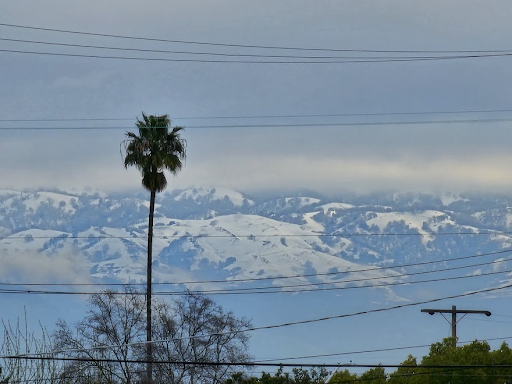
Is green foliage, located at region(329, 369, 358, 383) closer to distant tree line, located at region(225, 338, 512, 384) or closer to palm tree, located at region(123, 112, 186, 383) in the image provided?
distant tree line, located at region(225, 338, 512, 384)

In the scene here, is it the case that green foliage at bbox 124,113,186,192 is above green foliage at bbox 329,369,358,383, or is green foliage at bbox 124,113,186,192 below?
above

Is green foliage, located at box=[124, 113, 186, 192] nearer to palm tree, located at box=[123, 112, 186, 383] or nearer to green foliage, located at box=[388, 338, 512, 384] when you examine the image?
palm tree, located at box=[123, 112, 186, 383]

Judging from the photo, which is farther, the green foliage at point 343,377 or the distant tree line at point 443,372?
the green foliage at point 343,377

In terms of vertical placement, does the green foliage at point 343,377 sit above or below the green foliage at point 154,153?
below

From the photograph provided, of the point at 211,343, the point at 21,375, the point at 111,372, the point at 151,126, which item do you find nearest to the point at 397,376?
the point at 211,343

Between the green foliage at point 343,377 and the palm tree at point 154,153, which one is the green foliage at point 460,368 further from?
the palm tree at point 154,153

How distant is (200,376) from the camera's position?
5703cm

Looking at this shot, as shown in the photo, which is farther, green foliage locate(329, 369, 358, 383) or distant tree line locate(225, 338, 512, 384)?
green foliage locate(329, 369, 358, 383)

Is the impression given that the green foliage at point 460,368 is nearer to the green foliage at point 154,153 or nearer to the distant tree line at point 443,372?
the distant tree line at point 443,372

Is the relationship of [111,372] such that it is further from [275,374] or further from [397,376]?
[397,376]

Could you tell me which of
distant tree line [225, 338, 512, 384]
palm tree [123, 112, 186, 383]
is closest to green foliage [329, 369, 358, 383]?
distant tree line [225, 338, 512, 384]

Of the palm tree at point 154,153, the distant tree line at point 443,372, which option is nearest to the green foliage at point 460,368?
the distant tree line at point 443,372

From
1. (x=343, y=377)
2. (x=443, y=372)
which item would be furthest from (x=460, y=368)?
(x=343, y=377)

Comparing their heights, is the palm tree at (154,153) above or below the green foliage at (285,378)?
above
